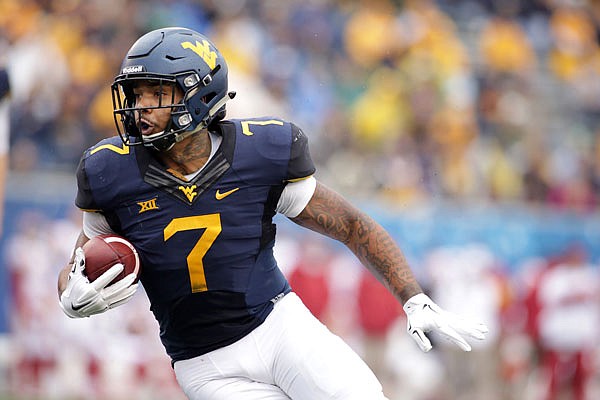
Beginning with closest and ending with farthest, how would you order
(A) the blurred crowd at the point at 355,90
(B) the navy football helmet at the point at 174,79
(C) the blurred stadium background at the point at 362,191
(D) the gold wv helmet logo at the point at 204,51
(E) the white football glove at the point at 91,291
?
(E) the white football glove at the point at 91,291
(B) the navy football helmet at the point at 174,79
(D) the gold wv helmet logo at the point at 204,51
(C) the blurred stadium background at the point at 362,191
(A) the blurred crowd at the point at 355,90

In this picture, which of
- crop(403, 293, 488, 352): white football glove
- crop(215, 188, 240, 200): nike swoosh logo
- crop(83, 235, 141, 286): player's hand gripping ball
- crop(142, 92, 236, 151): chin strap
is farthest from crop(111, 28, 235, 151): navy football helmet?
crop(403, 293, 488, 352): white football glove

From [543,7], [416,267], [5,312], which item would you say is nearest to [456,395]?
[416,267]

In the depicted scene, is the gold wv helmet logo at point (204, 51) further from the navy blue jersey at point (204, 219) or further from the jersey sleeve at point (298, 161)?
the jersey sleeve at point (298, 161)

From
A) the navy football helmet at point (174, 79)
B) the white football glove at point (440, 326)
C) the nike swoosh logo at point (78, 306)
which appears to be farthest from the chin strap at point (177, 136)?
the white football glove at point (440, 326)

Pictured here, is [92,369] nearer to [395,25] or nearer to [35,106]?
[35,106]

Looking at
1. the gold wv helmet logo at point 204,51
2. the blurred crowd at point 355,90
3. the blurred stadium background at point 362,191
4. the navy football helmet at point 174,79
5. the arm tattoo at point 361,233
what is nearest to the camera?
the navy football helmet at point 174,79

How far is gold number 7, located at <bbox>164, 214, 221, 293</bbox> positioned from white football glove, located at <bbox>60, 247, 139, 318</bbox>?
213 millimetres

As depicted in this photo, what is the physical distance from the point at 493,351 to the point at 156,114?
24.1 feet

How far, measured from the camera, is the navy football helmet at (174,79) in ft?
13.4

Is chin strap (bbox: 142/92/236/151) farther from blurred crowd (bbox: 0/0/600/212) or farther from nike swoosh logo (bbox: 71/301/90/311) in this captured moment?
blurred crowd (bbox: 0/0/600/212)

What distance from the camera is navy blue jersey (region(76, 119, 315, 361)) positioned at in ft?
13.6

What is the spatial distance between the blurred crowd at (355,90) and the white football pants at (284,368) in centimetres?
595

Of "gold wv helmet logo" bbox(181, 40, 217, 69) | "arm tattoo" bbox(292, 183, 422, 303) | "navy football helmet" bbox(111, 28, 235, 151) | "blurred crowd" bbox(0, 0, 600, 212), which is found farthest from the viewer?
"blurred crowd" bbox(0, 0, 600, 212)

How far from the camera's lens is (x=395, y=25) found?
1215 cm
